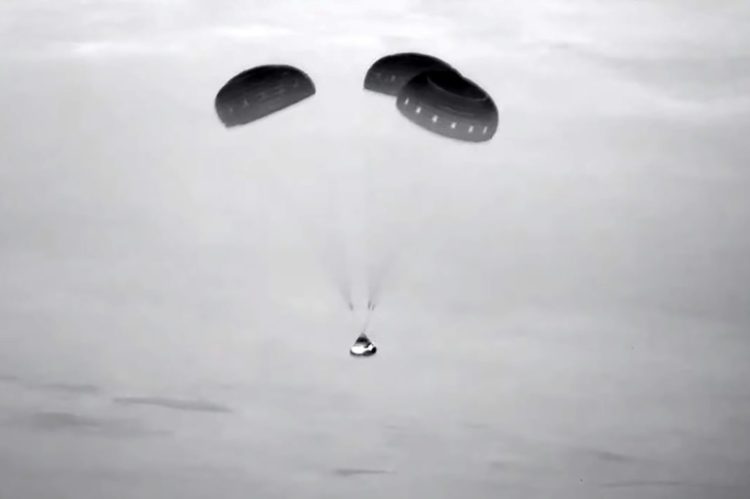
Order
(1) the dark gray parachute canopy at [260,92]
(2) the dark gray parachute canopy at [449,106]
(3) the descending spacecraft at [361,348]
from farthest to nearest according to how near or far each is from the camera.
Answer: (3) the descending spacecraft at [361,348], (1) the dark gray parachute canopy at [260,92], (2) the dark gray parachute canopy at [449,106]

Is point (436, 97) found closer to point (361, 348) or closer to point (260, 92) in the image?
point (260, 92)

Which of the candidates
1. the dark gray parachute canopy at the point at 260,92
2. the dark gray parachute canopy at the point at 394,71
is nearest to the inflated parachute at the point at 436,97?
the dark gray parachute canopy at the point at 394,71

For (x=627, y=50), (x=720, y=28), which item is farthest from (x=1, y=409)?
(x=720, y=28)

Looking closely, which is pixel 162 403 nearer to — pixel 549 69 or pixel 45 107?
pixel 45 107

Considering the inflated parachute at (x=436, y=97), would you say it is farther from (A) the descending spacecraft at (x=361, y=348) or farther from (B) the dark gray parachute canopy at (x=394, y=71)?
(A) the descending spacecraft at (x=361, y=348)

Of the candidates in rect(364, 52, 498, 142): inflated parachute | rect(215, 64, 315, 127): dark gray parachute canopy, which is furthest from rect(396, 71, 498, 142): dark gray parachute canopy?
rect(215, 64, 315, 127): dark gray parachute canopy

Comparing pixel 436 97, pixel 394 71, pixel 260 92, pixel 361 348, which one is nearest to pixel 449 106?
pixel 436 97
